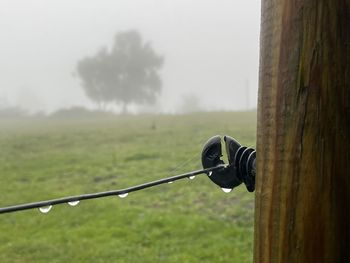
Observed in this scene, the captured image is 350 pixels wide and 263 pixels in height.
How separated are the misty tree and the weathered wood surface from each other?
54339 millimetres

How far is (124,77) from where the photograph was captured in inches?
2183

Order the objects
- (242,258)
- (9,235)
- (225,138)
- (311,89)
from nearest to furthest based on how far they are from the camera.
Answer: (311,89), (225,138), (242,258), (9,235)

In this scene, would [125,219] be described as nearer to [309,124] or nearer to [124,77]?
[309,124]

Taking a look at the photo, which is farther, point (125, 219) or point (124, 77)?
point (124, 77)

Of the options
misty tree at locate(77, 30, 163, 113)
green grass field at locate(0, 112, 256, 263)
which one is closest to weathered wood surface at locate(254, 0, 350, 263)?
green grass field at locate(0, 112, 256, 263)

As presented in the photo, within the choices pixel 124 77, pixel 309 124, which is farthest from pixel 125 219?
pixel 124 77

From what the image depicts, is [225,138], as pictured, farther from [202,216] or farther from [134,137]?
[134,137]

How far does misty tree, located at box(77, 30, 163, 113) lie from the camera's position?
181 ft

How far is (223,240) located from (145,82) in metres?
51.5

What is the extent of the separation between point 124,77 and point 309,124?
55.6m

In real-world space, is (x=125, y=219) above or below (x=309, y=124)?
below

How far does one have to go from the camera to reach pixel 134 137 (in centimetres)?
1855

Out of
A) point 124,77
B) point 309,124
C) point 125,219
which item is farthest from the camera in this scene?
point 124,77

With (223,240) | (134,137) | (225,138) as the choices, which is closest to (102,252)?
(223,240)
